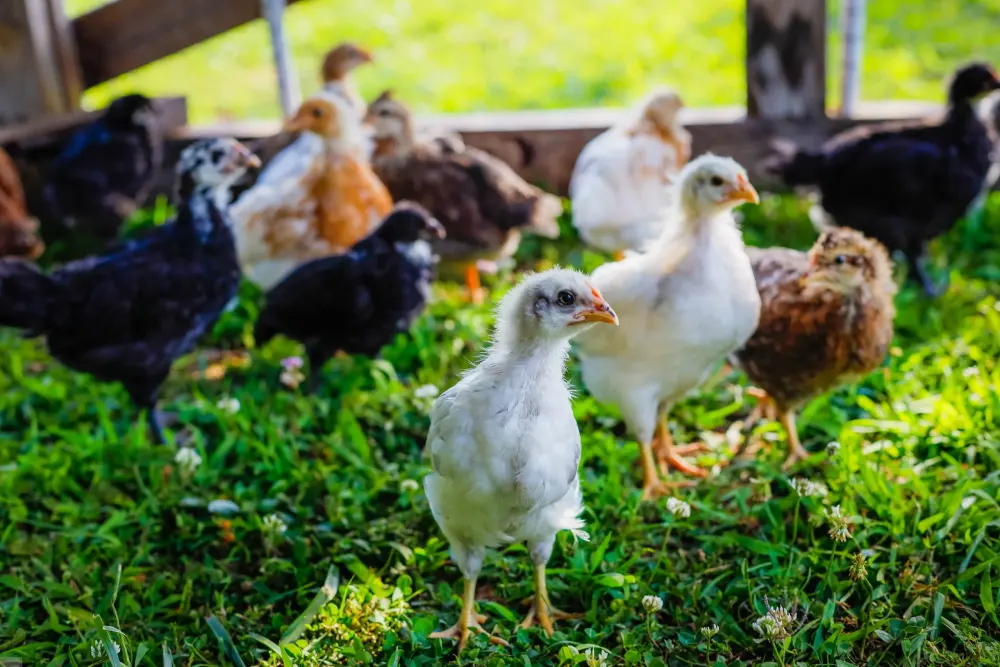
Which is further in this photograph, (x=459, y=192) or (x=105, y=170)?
(x=105, y=170)

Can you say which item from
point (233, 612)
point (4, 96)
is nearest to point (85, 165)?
point (4, 96)

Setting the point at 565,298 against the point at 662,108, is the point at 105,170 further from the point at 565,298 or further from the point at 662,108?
the point at 565,298

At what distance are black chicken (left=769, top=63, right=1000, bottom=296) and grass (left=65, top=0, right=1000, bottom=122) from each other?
8.74 ft

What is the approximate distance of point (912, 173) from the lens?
16.1ft

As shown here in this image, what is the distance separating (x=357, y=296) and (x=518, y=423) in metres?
1.81

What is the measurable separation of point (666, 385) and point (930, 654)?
1.23m

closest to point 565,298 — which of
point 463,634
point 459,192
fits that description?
point 463,634

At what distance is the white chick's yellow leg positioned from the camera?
298 centimetres

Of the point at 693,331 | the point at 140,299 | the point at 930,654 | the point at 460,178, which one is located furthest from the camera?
the point at 460,178

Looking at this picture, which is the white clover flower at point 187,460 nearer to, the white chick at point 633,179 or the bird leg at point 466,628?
the bird leg at point 466,628

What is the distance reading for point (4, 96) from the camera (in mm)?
6605

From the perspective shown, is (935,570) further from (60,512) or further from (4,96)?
(4,96)

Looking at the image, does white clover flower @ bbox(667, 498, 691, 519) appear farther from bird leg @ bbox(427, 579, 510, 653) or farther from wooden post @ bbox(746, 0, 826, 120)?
wooden post @ bbox(746, 0, 826, 120)

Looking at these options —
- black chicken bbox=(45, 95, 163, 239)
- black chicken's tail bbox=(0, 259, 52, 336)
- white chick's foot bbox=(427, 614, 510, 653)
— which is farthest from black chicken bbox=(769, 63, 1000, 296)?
black chicken bbox=(45, 95, 163, 239)
